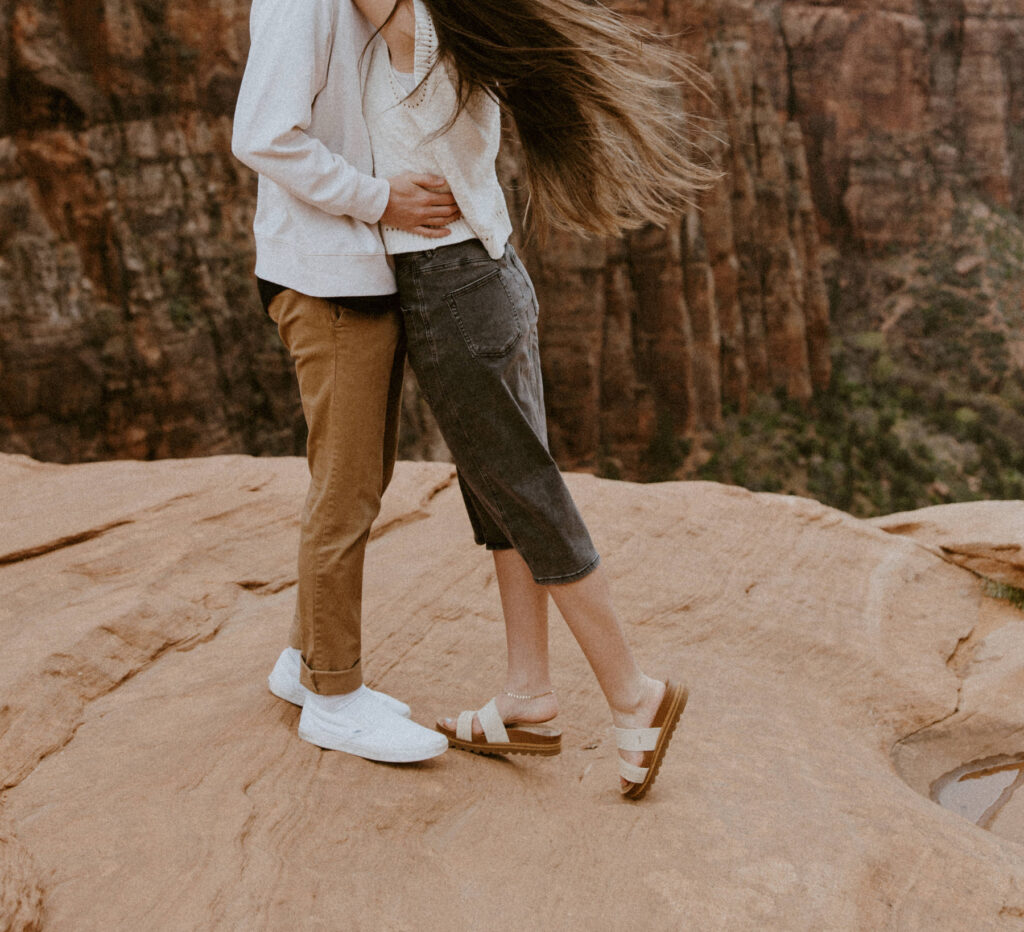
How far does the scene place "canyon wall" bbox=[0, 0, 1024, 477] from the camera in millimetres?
18312

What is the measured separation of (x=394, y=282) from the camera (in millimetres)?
1926

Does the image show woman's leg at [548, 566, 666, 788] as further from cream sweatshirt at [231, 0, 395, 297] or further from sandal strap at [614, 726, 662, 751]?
cream sweatshirt at [231, 0, 395, 297]

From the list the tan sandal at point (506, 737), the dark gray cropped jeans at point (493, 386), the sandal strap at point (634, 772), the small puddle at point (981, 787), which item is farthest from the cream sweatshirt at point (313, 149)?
the small puddle at point (981, 787)

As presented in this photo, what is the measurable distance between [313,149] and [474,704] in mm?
1470

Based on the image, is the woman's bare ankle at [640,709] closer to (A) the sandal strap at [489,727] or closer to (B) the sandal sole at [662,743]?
(B) the sandal sole at [662,743]

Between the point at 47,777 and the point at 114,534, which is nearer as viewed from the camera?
the point at 47,777

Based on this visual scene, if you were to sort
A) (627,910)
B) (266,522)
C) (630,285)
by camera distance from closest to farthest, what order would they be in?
(627,910), (266,522), (630,285)

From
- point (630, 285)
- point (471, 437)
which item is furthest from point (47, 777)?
point (630, 285)

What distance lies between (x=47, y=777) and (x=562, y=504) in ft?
3.91

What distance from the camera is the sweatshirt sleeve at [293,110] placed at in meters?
1.74

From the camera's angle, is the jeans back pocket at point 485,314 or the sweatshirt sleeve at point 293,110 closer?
the sweatshirt sleeve at point 293,110

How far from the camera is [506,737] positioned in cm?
223

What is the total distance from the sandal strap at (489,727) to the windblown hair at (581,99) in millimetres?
1097

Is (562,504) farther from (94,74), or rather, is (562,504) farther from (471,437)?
(94,74)
